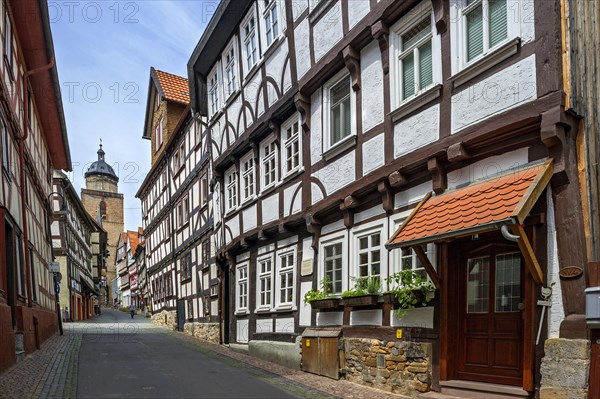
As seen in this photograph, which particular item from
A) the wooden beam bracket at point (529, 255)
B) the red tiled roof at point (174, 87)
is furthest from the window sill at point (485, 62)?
the red tiled roof at point (174, 87)

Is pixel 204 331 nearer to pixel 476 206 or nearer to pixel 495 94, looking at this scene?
pixel 476 206

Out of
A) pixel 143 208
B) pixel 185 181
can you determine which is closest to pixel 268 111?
pixel 185 181

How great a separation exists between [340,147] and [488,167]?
13.1 ft

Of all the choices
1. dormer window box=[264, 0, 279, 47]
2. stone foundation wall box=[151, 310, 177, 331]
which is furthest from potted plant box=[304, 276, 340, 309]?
stone foundation wall box=[151, 310, 177, 331]

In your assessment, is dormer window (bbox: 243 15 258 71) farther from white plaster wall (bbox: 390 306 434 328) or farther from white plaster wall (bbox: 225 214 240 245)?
white plaster wall (bbox: 390 306 434 328)

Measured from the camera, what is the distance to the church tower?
7962cm

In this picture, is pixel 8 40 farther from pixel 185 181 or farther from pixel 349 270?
pixel 185 181

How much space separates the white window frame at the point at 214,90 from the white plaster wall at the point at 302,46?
6893 millimetres

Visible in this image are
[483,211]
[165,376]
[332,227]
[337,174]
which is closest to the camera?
[483,211]

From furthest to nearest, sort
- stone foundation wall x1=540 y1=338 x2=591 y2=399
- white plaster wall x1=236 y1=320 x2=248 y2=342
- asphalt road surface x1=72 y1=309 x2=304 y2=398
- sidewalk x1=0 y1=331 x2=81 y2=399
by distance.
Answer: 1. white plaster wall x1=236 y1=320 x2=248 y2=342
2. asphalt road surface x1=72 y1=309 x2=304 y2=398
3. sidewalk x1=0 y1=331 x2=81 y2=399
4. stone foundation wall x1=540 y1=338 x2=591 y2=399

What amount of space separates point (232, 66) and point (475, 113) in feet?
38.8

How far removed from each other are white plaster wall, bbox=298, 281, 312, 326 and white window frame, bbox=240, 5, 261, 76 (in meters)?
6.45

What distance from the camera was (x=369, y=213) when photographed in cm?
1063

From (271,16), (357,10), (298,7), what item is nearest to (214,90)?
(271,16)
